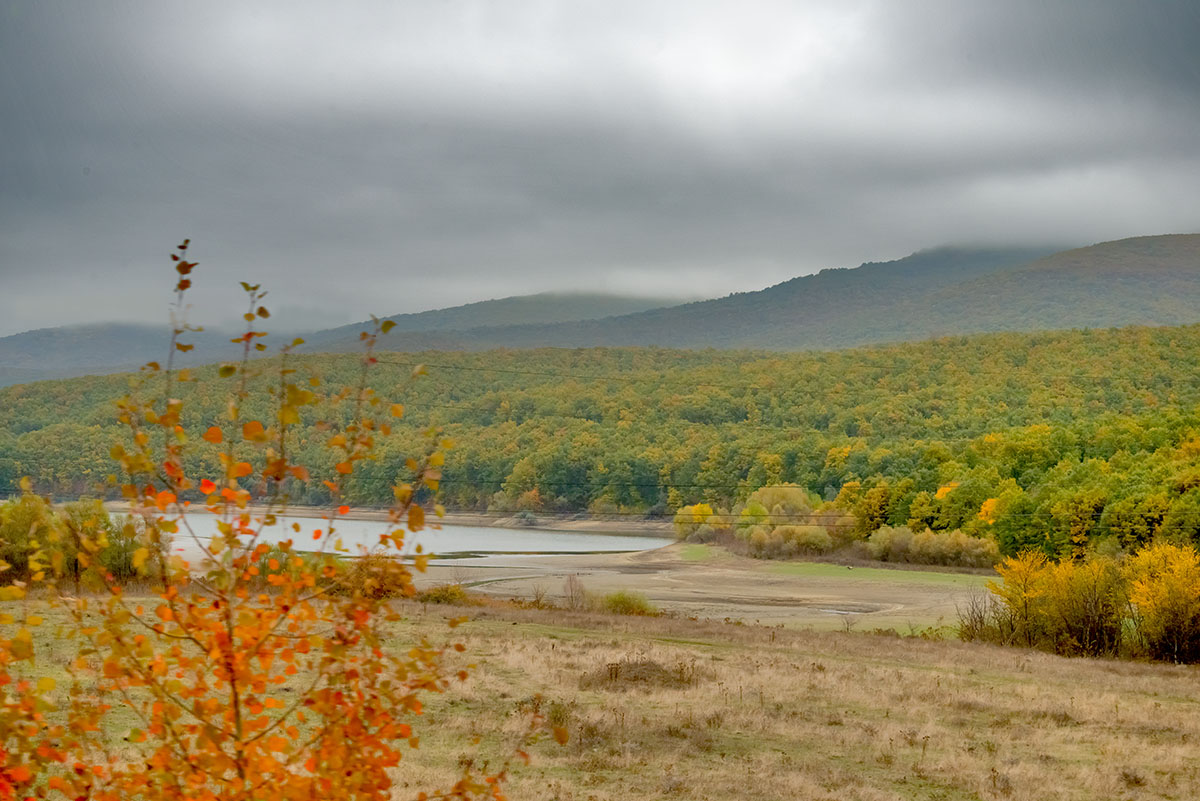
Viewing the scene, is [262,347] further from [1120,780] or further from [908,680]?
[908,680]

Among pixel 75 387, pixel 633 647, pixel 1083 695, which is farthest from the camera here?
pixel 75 387

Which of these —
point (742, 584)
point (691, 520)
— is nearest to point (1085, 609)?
point (742, 584)

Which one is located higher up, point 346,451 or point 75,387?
point 75,387

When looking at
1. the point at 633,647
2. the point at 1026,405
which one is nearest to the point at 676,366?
the point at 1026,405

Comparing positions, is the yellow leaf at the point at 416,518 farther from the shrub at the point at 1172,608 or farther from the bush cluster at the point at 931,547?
the bush cluster at the point at 931,547

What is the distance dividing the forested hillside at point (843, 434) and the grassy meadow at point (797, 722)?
4051 centimetres

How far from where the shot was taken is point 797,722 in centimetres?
2067

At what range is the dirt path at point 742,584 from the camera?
55.8 m

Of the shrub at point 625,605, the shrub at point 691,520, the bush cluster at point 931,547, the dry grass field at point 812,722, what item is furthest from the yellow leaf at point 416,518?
the shrub at point 691,520

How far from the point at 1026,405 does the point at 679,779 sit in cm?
10892

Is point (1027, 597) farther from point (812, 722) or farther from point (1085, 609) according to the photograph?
point (812, 722)

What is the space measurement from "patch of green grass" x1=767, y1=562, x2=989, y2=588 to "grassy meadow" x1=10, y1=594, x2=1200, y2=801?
38.7 m

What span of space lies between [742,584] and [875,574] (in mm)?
9986

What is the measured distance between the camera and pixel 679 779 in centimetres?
1591
